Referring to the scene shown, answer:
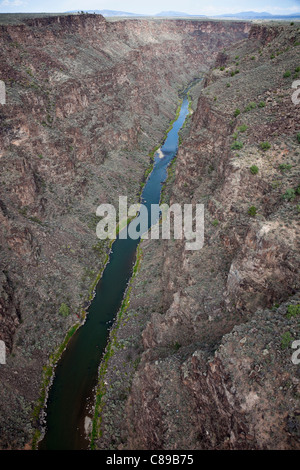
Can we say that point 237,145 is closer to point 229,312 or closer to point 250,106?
point 250,106

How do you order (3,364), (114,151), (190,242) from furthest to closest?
(114,151), (190,242), (3,364)

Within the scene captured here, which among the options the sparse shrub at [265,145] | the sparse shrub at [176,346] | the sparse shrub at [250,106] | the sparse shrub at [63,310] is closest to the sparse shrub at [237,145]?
the sparse shrub at [265,145]

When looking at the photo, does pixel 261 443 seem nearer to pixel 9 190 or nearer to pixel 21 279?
pixel 21 279

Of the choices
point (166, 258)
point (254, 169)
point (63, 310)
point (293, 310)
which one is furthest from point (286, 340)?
point (63, 310)

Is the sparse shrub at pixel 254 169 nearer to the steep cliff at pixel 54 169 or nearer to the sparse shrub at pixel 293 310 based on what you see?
the sparse shrub at pixel 293 310

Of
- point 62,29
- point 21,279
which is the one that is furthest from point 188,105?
point 21,279
